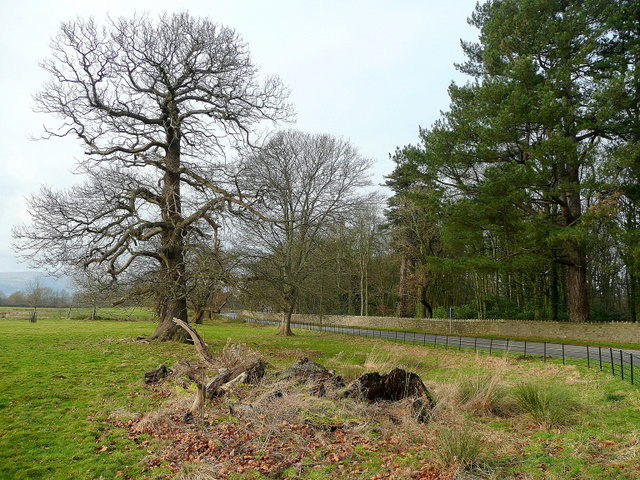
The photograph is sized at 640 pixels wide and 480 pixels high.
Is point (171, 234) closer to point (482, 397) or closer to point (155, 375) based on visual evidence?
point (155, 375)

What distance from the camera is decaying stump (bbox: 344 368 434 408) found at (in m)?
8.70

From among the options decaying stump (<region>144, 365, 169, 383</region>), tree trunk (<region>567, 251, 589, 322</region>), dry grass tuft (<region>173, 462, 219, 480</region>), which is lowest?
dry grass tuft (<region>173, 462, 219, 480</region>)

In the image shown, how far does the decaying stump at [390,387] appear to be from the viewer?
28.5 feet

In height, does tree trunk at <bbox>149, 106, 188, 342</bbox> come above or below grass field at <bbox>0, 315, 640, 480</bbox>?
above

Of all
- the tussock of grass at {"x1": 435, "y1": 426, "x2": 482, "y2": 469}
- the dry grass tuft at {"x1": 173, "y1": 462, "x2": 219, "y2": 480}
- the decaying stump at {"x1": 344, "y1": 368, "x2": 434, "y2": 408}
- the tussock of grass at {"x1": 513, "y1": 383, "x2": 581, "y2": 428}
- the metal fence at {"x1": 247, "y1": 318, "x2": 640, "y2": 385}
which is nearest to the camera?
the dry grass tuft at {"x1": 173, "y1": 462, "x2": 219, "y2": 480}

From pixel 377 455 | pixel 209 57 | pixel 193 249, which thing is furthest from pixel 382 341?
pixel 377 455

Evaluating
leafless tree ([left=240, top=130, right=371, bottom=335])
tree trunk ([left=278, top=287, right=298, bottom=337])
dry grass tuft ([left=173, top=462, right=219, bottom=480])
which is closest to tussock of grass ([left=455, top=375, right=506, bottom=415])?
dry grass tuft ([left=173, top=462, right=219, bottom=480])

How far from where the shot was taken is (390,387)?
350 inches

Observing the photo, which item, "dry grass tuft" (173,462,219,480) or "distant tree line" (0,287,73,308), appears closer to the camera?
"dry grass tuft" (173,462,219,480)

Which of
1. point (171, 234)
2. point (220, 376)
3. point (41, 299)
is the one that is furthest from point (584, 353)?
point (41, 299)

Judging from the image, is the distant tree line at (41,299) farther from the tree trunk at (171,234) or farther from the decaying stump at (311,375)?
the decaying stump at (311,375)

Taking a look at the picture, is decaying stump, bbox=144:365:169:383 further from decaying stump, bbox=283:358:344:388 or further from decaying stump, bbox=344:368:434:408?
decaying stump, bbox=344:368:434:408

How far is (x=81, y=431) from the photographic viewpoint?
287 inches

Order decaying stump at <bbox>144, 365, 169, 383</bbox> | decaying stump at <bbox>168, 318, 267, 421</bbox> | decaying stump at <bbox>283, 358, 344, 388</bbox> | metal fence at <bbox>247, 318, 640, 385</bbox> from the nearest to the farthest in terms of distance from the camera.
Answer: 1. decaying stump at <bbox>168, 318, 267, 421</bbox>
2. decaying stump at <bbox>283, 358, 344, 388</bbox>
3. decaying stump at <bbox>144, 365, 169, 383</bbox>
4. metal fence at <bbox>247, 318, 640, 385</bbox>
